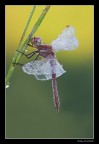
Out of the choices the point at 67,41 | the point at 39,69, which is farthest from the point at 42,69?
the point at 67,41

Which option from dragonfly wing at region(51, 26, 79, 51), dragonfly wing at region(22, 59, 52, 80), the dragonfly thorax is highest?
dragonfly wing at region(51, 26, 79, 51)

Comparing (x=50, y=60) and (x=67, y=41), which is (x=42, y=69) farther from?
(x=67, y=41)

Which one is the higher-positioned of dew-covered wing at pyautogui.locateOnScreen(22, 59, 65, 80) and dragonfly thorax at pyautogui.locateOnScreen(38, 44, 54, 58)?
dragonfly thorax at pyautogui.locateOnScreen(38, 44, 54, 58)

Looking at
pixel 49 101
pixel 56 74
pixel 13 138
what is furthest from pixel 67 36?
pixel 13 138

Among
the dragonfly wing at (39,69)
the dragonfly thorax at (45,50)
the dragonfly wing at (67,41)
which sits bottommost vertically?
the dragonfly wing at (39,69)

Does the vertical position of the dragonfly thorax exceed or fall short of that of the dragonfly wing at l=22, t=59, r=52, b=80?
it exceeds it

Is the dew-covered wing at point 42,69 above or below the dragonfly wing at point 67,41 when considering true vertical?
below

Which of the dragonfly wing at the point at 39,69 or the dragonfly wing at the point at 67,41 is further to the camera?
the dragonfly wing at the point at 67,41

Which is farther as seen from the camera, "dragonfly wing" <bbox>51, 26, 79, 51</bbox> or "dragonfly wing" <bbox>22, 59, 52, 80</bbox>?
"dragonfly wing" <bbox>51, 26, 79, 51</bbox>
